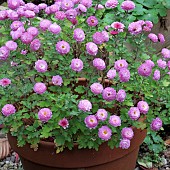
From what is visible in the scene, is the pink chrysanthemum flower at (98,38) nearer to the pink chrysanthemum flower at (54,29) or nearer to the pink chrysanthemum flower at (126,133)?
the pink chrysanthemum flower at (54,29)

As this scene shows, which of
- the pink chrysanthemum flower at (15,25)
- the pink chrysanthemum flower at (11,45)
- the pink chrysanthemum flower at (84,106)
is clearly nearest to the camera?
the pink chrysanthemum flower at (84,106)

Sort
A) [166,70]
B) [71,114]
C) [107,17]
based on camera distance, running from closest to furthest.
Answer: [71,114], [166,70], [107,17]

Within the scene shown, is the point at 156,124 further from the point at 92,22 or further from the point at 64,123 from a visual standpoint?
the point at 92,22

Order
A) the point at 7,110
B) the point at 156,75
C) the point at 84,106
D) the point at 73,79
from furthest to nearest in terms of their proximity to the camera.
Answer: the point at 73,79 → the point at 156,75 → the point at 7,110 → the point at 84,106

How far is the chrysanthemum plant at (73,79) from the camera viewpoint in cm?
215

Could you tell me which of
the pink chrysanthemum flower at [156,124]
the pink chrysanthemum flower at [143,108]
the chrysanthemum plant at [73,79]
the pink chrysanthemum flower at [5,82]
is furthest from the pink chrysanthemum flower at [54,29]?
the pink chrysanthemum flower at [156,124]

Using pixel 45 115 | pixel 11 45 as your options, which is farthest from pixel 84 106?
pixel 11 45

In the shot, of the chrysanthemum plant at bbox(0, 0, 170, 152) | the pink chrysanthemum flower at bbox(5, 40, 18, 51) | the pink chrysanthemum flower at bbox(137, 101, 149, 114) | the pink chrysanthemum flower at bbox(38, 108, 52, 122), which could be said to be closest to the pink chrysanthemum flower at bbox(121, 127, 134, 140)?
the chrysanthemum plant at bbox(0, 0, 170, 152)

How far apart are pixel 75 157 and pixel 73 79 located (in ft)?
1.31

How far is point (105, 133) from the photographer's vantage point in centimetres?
210

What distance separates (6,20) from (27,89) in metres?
0.44

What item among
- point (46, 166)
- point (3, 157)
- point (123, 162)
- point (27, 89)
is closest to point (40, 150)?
point (46, 166)

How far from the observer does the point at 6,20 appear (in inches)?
98.7

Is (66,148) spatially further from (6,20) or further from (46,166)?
(6,20)
